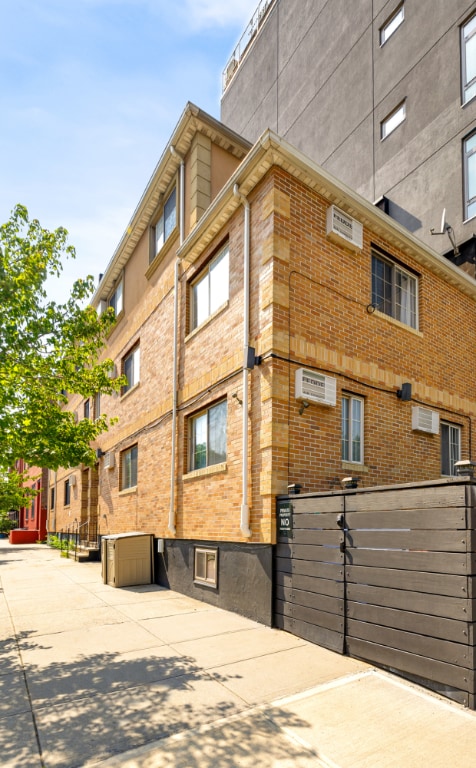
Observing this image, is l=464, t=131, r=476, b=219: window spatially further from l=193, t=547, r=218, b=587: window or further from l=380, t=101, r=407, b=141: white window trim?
l=193, t=547, r=218, b=587: window

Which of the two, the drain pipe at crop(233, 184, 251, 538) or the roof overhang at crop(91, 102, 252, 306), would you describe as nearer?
the drain pipe at crop(233, 184, 251, 538)

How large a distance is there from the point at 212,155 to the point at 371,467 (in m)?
8.03

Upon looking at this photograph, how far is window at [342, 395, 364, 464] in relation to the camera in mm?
9078

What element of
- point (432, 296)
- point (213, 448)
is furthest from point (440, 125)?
point (213, 448)

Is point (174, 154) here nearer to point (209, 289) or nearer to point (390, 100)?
point (209, 289)

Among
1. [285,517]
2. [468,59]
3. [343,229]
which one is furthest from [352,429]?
[468,59]

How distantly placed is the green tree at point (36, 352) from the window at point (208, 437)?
92.9 inches

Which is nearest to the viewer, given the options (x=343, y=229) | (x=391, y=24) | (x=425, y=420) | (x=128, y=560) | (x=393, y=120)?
(x=343, y=229)

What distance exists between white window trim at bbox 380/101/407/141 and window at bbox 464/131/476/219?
3377 millimetres

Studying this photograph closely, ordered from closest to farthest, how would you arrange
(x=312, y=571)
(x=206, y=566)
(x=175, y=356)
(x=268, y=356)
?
(x=312, y=571)
(x=268, y=356)
(x=206, y=566)
(x=175, y=356)

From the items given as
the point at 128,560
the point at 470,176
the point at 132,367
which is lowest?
the point at 128,560

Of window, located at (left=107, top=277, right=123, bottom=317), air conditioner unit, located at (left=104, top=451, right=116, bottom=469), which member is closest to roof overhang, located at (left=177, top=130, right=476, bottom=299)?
window, located at (left=107, top=277, right=123, bottom=317)

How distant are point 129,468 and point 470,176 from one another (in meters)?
12.8

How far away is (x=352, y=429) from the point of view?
9.27m
